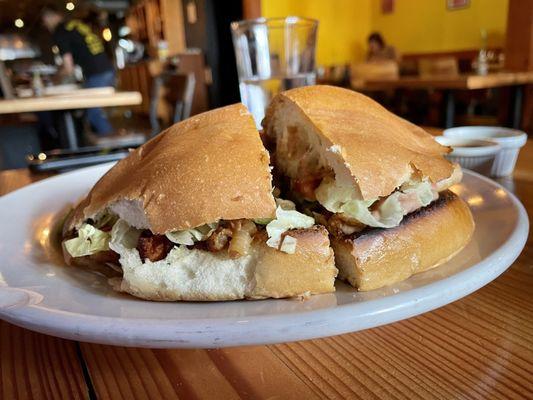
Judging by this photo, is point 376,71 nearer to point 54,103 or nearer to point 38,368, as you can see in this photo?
point 54,103

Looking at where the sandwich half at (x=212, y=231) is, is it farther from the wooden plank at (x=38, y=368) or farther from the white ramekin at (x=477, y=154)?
the white ramekin at (x=477, y=154)

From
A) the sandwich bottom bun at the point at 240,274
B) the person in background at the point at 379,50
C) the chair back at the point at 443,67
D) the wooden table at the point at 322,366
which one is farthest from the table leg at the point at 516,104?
the sandwich bottom bun at the point at 240,274

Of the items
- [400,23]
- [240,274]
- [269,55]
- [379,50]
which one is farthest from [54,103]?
[400,23]

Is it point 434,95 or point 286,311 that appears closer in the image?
point 286,311

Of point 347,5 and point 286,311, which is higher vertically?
point 347,5

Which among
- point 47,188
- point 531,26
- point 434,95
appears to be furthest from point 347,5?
point 47,188

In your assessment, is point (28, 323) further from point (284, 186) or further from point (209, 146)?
point (284, 186)

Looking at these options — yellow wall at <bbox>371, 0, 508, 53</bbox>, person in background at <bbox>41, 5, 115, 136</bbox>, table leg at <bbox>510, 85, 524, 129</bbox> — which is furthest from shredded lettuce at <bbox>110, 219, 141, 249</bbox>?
yellow wall at <bbox>371, 0, 508, 53</bbox>

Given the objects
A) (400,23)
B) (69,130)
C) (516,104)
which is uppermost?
(400,23)
